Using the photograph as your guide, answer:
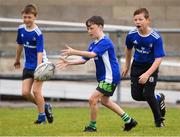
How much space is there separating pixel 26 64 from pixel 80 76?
3.69 meters

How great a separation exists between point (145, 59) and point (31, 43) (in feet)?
6.39

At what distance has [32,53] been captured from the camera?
1290cm

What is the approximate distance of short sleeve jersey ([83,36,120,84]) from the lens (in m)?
11.5

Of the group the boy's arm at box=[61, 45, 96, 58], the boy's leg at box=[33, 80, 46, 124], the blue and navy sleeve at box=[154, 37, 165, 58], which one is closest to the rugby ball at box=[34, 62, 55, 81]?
the boy's leg at box=[33, 80, 46, 124]

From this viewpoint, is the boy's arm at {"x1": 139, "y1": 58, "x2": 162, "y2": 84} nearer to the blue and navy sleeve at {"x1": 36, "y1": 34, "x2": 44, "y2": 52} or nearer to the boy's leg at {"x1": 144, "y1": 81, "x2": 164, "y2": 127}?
the boy's leg at {"x1": 144, "y1": 81, "x2": 164, "y2": 127}

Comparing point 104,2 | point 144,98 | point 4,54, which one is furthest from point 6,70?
point 144,98

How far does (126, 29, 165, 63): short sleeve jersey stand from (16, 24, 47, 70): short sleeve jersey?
4.94 feet

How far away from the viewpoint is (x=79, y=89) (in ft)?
56.2

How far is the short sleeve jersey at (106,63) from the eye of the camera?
1150cm

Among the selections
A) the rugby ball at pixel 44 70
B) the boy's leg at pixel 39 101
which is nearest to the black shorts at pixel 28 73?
the boy's leg at pixel 39 101

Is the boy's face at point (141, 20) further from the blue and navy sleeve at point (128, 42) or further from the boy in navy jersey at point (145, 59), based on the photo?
the blue and navy sleeve at point (128, 42)

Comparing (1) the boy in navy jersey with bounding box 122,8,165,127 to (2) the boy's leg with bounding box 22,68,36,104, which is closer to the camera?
(1) the boy in navy jersey with bounding box 122,8,165,127

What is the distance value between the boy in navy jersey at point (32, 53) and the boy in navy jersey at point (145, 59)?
151 centimetres

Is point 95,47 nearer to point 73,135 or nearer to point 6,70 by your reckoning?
point 73,135
